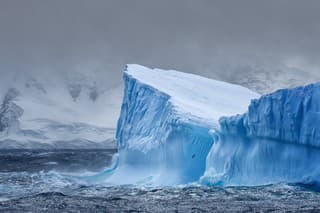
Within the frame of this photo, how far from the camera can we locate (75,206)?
50.2 feet

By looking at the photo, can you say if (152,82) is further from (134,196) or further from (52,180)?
(134,196)

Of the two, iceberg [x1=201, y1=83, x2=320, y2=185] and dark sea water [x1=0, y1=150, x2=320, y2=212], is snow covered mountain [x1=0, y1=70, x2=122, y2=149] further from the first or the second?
dark sea water [x1=0, y1=150, x2=320, y2=212]

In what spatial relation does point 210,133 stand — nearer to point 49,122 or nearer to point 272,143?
point 272,143

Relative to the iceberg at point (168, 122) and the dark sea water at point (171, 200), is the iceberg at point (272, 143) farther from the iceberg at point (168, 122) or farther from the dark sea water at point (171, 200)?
the iceberg at point (168, 122)

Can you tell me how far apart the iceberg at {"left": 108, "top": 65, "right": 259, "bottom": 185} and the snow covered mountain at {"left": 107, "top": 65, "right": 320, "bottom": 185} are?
40mm

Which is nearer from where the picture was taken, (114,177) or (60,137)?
(114,177)

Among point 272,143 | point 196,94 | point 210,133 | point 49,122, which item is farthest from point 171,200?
point 49,122

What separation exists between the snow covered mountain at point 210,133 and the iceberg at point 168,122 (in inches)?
1.6

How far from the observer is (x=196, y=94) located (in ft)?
94.8

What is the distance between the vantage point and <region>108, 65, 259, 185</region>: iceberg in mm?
23750

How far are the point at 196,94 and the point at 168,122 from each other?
4842 millimetres

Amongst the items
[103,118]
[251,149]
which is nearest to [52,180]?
[251,149]

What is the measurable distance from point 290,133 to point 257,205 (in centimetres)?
A: 456

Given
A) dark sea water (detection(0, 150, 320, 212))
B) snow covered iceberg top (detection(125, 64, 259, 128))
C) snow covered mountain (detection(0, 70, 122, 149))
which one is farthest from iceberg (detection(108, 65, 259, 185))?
snow covered mountain (detection(0, 70, 122, 149))
